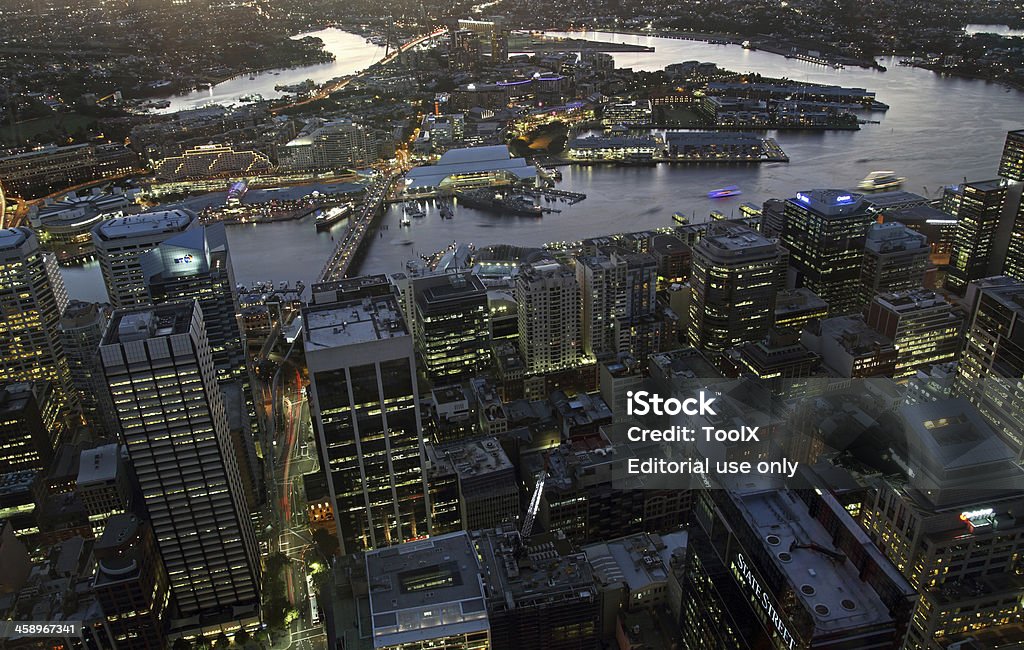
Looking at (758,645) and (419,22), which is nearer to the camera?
(758,645)

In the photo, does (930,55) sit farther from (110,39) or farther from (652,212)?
(110,39)

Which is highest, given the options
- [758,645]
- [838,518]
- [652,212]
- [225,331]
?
[838,518]

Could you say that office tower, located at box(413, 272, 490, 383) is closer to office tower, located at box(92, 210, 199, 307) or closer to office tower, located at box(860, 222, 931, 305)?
office tower, located at box(92, 210, 199, 307)

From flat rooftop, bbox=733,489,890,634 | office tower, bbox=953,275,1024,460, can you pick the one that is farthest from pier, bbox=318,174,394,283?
flat rooftop, bbox=733,489,890,634

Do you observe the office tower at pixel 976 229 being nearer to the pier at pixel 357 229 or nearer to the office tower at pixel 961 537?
the office tower at pixel 961 537

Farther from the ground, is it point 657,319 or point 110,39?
point 110,39

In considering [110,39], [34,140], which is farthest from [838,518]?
[110,39]

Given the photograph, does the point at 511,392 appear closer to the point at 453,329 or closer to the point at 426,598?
the point at 453,329
